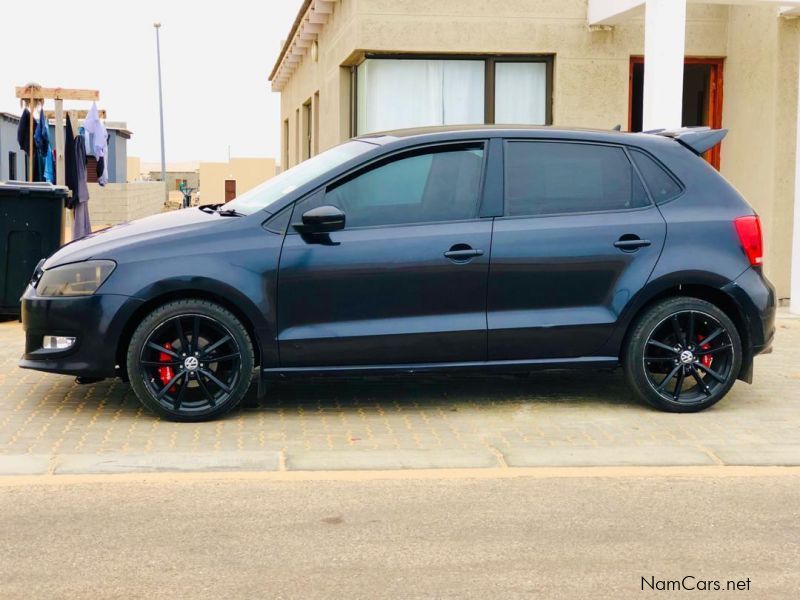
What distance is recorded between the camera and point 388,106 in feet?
47.0

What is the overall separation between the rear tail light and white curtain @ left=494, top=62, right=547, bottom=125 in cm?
664

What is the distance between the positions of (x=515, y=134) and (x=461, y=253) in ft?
2.94

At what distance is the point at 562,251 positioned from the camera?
7.48 metres

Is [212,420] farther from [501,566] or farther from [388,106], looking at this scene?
[388,106]

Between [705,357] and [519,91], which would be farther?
[519,91]

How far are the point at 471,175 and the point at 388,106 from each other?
6.93 metres

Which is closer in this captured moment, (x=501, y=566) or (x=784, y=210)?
(x=501, y=566)

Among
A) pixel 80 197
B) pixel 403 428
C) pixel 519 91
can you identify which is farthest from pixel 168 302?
pixel 80 197

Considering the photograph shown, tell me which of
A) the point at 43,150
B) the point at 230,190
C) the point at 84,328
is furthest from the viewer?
the point at 230,190

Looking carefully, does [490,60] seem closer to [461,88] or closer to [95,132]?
[461,88]

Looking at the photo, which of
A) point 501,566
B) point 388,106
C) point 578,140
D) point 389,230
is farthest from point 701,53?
A: point 501,566

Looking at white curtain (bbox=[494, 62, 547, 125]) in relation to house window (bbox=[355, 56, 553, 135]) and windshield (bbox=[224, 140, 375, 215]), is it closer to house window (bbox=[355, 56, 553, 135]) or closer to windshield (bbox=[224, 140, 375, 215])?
house window (bbox=[355, 56, 553, 135])

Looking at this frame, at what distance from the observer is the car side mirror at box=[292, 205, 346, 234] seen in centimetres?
716

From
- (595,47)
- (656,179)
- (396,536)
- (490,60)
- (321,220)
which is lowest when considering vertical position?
(396,536)
